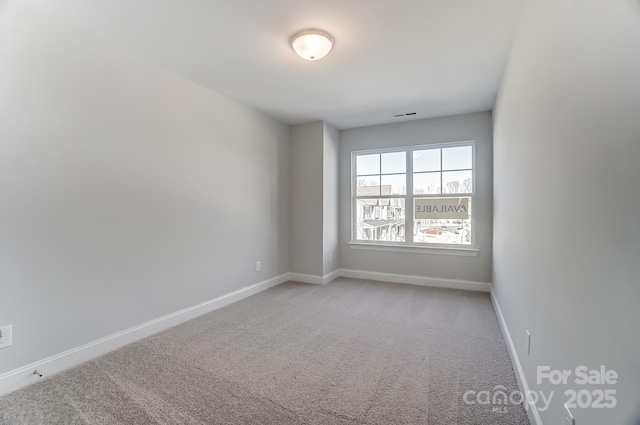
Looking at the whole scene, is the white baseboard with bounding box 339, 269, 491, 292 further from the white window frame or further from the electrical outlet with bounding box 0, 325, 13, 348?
the electrical outlet with bounding box 0, 325, 13, 348

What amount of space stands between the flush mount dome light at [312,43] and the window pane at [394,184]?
2.69m

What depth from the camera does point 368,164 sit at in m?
4.79

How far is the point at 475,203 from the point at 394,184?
1220 millimetres

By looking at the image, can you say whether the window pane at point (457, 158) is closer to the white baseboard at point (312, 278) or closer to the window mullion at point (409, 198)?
the window mullion at point (409, 198)

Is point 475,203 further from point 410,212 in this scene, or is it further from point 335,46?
point 335,46

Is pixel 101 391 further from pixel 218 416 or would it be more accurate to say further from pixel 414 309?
pixel 414 309

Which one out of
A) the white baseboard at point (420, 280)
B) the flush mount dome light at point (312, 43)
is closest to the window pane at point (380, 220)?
the white baseboard at point (420, 280)

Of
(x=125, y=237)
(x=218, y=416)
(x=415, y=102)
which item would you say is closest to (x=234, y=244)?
(x=125, y=237)

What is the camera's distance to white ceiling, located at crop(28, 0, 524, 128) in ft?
6.29

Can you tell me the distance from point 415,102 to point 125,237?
3.58 meters

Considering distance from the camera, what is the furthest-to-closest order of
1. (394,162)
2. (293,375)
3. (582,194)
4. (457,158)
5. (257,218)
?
1. (394,162)
2. (457,158)
3. (257,218)
4. (293,375)
5. (582,194)

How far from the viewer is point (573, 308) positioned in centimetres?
106

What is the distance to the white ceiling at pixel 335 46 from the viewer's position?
1.92 meters

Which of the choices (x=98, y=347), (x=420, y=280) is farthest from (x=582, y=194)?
(x=420, y=280)
